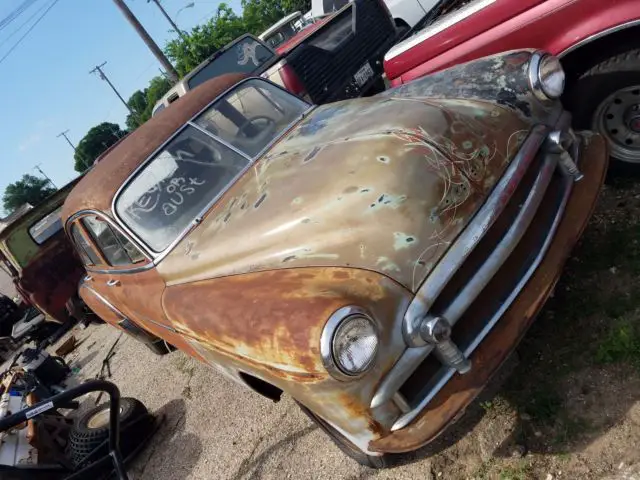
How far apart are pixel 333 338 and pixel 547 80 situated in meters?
2.05

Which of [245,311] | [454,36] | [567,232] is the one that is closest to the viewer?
[245,311]

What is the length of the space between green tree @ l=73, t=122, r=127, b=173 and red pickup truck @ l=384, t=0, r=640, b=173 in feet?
232

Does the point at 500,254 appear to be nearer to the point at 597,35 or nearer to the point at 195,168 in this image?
the point at 597,35

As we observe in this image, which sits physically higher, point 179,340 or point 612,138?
point 179,340

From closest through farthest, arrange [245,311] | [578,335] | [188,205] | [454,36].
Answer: [245,311]
[578,335]
[188,205]
[454,36]

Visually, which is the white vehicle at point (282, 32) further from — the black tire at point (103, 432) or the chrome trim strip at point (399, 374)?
the chrome trim strip at point (399, 374)

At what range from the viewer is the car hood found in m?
2.24

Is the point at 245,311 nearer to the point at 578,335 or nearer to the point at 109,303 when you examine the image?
the point at 578,335

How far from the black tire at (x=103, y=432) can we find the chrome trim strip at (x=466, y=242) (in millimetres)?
2851

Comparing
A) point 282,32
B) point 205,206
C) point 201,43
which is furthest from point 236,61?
point 201,43

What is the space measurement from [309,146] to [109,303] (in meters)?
2.18

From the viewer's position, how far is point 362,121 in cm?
302

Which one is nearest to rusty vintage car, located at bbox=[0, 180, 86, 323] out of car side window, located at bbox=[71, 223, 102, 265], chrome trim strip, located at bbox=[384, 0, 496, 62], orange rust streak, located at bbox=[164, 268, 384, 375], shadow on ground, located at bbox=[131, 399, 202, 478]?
car side window, located at bbox=[71, 223, 102, 265]

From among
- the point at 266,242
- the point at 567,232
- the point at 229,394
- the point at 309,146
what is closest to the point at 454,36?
the point at 309,146
